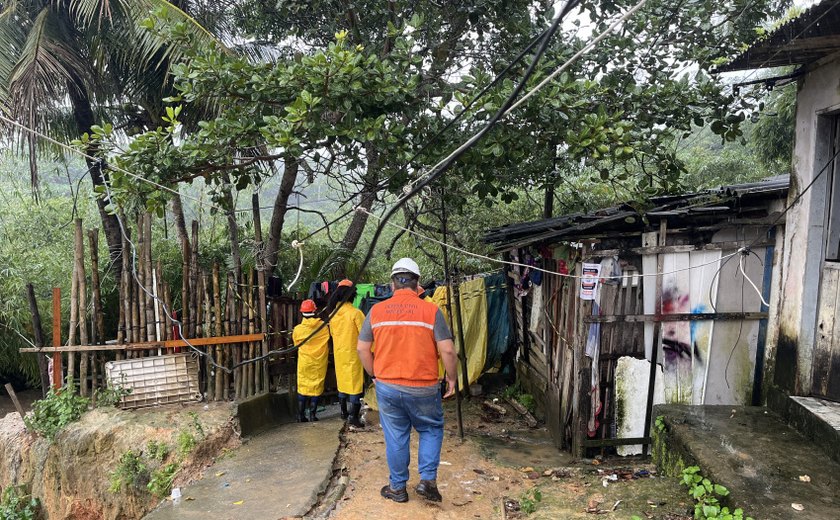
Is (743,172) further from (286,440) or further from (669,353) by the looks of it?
(286,440)

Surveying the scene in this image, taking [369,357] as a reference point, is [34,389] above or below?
below

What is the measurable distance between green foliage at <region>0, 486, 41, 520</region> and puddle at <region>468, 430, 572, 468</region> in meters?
5.42

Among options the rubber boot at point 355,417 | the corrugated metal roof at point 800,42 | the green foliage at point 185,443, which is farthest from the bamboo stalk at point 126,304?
the corrugated metal roof at point 800,42

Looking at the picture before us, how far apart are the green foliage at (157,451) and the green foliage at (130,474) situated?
0.39 feet

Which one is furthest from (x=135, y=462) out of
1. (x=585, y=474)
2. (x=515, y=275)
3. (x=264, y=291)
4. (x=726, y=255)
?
(x=726, y=255)

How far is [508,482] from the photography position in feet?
19.2

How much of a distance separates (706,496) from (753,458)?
0.61 meters

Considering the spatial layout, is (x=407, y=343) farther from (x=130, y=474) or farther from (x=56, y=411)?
(x=56, y=411)

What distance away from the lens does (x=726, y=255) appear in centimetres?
613

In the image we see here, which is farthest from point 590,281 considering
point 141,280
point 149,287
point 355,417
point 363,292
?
point 141,280

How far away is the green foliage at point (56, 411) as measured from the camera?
23.6 ft

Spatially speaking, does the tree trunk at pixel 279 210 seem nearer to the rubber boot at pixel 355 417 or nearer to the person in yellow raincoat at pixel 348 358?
the person in yellow raincoat at pixel 348 358

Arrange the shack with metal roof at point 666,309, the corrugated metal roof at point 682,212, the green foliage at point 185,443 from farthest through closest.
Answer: the green foliage at point 185,443 → the shack with metal roof at point 666,309 → the corrugated metal roof at point 682,212

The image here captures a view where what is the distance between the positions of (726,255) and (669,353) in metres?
1.15
